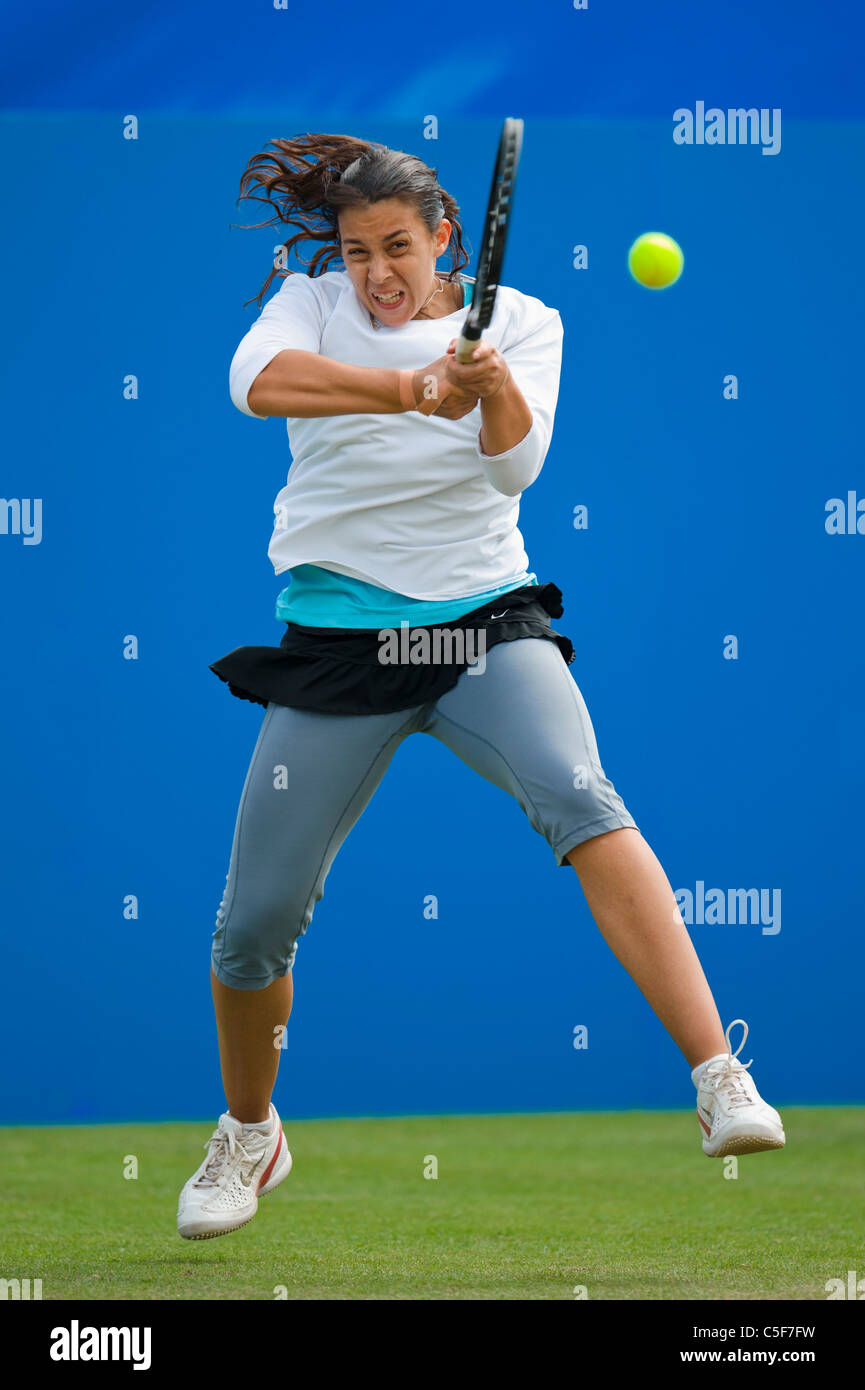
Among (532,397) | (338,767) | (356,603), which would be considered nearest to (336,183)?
(532,397)

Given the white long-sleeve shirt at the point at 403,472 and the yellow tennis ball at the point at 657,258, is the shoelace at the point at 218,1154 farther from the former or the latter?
the yellow tennis ball at the point at 657,258

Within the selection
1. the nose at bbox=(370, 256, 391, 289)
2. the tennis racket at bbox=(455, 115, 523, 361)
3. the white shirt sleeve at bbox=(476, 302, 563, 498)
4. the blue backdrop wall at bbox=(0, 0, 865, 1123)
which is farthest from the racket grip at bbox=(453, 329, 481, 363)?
the blue backdrop wall at bbox=(0, 0, 865, 1123)

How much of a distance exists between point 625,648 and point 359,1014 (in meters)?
1.03

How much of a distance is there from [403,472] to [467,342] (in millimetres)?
242

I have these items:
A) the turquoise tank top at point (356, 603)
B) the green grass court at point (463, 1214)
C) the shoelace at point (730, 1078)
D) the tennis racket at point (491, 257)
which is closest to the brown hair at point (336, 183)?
the tennis racket at point (491, 257)

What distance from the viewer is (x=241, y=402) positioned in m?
1.52

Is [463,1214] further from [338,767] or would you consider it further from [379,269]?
[379,269]

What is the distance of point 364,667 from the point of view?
5.20 feet

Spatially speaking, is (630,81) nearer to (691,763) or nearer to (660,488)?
(660,488)

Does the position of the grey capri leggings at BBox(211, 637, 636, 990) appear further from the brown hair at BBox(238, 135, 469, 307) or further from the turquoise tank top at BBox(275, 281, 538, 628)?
the brown hair at BBox(238, 135, 469, 307)

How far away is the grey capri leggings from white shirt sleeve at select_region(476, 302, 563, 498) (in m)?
0.17

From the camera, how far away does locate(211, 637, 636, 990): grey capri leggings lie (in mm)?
Answer: 1484
